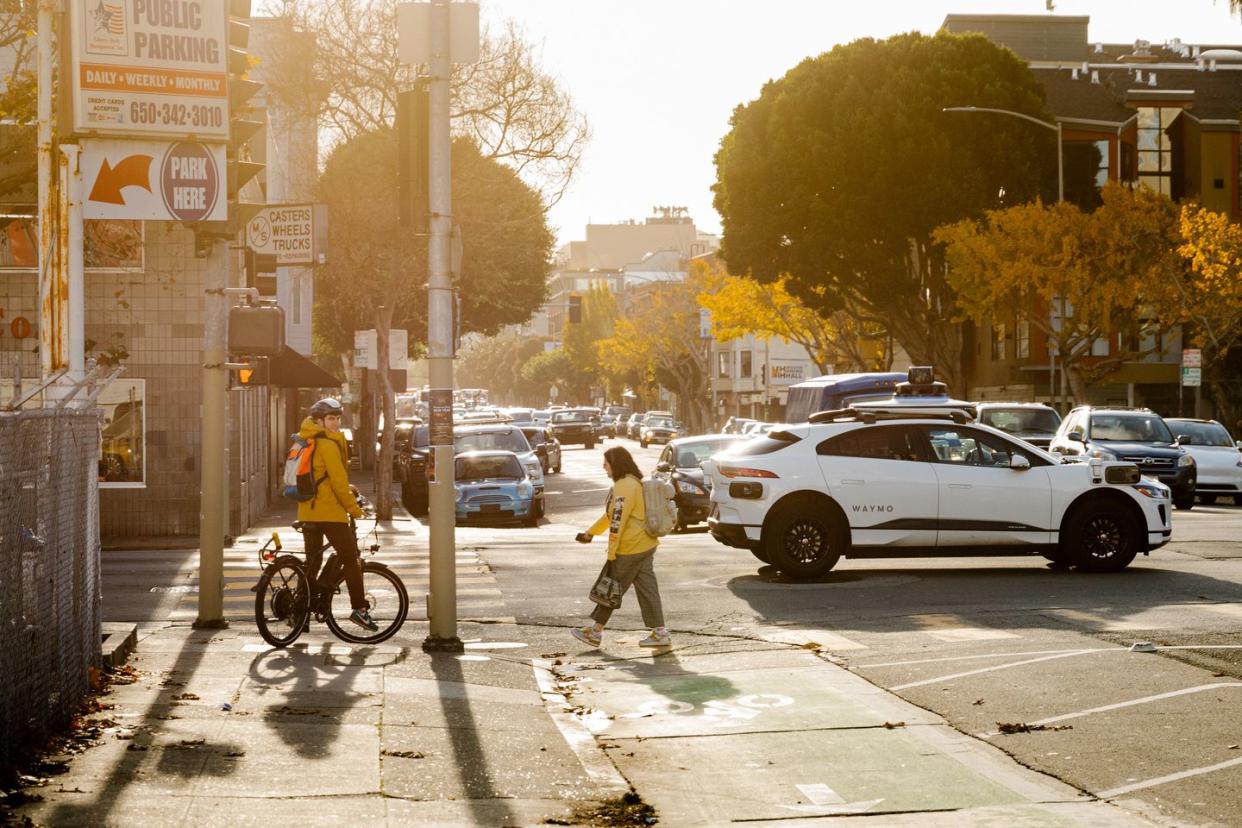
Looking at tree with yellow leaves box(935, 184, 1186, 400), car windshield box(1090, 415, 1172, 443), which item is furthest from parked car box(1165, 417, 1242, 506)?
tree with yellow leaves box(935, 184, 1186, 400)

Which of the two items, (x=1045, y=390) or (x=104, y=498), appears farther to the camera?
(x=1045, y=390)

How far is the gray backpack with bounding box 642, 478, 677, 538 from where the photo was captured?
1321cm

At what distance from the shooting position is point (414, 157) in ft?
40.6

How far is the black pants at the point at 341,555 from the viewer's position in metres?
13.0

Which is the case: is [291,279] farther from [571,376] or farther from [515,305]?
[571,376]

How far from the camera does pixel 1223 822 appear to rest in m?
7.12

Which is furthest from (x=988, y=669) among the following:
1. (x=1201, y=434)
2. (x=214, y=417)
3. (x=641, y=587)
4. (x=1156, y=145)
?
(x=1156, y=145)

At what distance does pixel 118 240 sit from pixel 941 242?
103 feet

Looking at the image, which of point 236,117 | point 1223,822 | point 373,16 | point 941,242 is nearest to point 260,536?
point 373,16

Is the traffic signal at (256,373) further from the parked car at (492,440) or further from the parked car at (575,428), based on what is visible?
the parked car at (575,428)

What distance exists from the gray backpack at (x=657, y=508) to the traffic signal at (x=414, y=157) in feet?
9.11

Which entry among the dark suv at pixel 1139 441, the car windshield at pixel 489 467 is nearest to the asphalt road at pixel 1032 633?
the dark suv at pixel 1139 441

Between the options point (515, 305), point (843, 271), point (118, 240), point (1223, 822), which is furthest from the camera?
point (515, 305)

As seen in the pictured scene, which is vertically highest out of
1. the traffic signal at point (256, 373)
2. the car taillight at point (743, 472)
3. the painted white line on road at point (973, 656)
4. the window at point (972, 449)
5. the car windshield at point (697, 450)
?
the traffic signal at point (256, 373)
